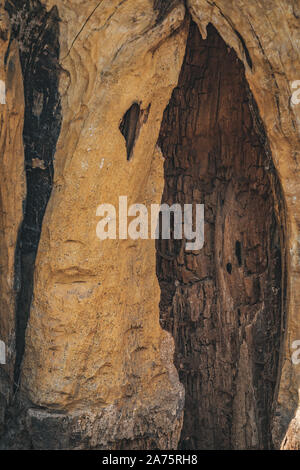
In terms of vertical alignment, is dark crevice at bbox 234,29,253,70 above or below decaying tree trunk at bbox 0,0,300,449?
above

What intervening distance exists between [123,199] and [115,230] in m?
0.15

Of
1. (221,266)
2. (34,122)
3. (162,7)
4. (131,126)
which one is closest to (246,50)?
(162,7)

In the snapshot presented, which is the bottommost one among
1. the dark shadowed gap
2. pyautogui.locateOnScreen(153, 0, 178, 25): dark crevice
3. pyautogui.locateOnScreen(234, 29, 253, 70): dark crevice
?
the dark shadowed gap

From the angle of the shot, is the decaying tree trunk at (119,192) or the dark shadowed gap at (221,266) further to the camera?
the dark shadowed gap at (221,266)

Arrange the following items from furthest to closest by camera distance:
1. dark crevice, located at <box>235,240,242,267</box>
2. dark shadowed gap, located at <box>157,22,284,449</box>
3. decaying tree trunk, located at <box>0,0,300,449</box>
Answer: dark crevice, located at <box>235,240,242,267</box>
dark shadowed gap, located at <box>157,22,284,449</box>
decaying tree trunk, located at <box>0,0,300,449</box>

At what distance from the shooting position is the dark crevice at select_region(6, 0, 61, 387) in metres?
2.95

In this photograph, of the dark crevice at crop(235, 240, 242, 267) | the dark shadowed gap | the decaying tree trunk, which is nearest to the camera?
the decaying tree trunk

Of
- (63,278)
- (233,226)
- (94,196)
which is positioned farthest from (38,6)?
(233,226)

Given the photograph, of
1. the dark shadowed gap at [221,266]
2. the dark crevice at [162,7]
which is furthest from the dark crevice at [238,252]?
the dark crevice at [162,7]

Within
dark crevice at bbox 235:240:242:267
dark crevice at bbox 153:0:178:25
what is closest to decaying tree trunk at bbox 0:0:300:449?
dark crevice at bbox 153:0:178:25

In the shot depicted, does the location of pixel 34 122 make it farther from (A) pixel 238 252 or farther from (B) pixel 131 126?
(A) pixel 238 252

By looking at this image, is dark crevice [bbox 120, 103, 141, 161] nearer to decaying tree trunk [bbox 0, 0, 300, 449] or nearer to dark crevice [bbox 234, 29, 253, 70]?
decaying tree trunk [bbox 0, 0, 300, 449]

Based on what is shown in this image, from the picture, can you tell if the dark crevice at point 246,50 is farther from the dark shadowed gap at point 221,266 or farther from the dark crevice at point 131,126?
the dark crevice at point 131,126

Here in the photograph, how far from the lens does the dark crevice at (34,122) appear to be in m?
2.95
